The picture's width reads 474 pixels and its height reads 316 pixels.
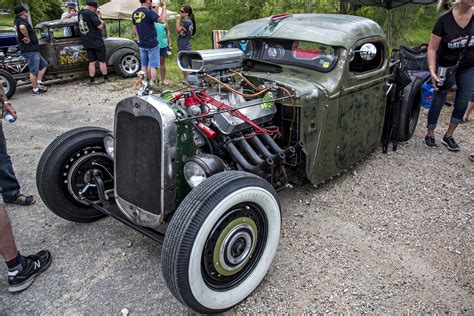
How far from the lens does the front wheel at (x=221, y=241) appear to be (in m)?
2.09

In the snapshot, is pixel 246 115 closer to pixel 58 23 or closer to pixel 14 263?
pixel 14 263

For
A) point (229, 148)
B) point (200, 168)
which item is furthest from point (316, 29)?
point (200, 168)

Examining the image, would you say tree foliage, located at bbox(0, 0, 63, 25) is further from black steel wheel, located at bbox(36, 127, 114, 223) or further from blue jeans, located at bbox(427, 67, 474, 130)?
blue jeans, located at bbox(427, 67, 474, 130)

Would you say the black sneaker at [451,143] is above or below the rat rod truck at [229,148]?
below

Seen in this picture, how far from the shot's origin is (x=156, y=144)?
2543mm

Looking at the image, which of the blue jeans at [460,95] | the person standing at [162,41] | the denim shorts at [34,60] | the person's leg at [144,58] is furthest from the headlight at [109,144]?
the denim shorts at [34,60]

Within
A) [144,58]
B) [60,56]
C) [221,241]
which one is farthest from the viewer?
[60,56]

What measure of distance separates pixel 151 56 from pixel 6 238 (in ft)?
19.1

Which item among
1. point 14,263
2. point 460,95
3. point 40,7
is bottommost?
point 14,263

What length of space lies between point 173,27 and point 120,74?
29.5 feet

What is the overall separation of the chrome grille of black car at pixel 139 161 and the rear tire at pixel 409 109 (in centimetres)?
373

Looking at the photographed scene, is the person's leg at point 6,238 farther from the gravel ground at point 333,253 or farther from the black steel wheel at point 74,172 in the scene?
the black steel wheel at point 74,172

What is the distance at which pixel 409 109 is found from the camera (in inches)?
197

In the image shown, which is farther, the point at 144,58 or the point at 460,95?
the point at 144,58
